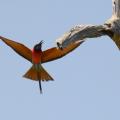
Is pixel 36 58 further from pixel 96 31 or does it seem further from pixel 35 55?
pixel 96 31

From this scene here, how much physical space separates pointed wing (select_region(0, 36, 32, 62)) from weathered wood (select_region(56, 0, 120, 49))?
164cm

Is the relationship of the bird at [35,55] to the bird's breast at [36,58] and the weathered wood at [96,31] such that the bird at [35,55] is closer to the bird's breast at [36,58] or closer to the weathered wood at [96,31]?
the bird's breast at [36,58]

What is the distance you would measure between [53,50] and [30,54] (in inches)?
10.4

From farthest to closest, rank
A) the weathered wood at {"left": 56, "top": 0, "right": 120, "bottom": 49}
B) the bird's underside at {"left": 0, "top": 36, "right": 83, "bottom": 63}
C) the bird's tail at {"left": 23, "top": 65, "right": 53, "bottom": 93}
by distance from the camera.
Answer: the bird's tail at {"left": 23, "top": 65, "right": 53, "bottom": 93} → the bird's underside at {"left": 0, "top": 36, "right": 83, "bottom": 63} → the weathered wood at {"left": 56, "top": 0, "right": 120, "bottom": 49}

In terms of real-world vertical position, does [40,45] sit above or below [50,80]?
above

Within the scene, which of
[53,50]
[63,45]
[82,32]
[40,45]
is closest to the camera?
[63,45]

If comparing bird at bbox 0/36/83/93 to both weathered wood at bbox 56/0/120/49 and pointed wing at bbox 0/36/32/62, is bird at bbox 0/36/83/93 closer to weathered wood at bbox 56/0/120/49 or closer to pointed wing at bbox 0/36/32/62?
pointed wing at bbox 0/36/32/62

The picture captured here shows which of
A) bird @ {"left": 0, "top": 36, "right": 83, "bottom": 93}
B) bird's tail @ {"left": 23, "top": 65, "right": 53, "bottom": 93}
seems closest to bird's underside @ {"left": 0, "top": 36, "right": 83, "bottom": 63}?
bird @ {"left": 0, "top": 36, "right": 83, "bottom": 93}

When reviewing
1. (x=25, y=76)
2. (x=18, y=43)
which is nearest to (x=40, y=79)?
(x=25, y=76)

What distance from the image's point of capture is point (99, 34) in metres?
3.19

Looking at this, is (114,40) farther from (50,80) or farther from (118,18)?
(50,80)

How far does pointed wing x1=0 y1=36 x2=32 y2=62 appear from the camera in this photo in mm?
4766

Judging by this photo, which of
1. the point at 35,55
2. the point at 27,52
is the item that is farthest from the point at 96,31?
the point at 27,52

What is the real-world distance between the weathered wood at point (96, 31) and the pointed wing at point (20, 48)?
164cm
